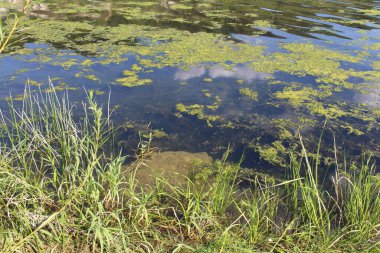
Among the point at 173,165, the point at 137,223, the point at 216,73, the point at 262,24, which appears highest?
the point at 262,24

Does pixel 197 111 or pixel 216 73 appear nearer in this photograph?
pixel 197 111

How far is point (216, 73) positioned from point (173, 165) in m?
2.00

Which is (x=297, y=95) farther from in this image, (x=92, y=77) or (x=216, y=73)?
(x=92, y=77)

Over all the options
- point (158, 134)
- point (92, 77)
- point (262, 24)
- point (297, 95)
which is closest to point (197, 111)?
point (158, 134)

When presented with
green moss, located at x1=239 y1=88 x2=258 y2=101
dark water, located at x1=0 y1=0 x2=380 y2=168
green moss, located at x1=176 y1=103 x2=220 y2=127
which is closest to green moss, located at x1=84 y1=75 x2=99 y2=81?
dark water, located at x1=0 y1=0 x2=380 y2=168

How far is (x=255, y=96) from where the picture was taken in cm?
379

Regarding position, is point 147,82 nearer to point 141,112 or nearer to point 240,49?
point 141,112

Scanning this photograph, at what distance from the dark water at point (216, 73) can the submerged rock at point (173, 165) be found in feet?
0.38

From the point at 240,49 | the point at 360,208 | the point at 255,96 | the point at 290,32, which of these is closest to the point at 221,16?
the point at 290,32

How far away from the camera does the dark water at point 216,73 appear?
3127 mm

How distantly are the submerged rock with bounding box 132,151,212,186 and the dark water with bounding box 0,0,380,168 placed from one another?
0.12m

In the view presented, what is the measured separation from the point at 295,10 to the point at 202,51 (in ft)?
13.5

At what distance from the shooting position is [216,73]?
4340mm

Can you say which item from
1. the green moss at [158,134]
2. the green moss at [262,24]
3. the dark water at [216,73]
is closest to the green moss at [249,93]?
the dark water at [216,73]
